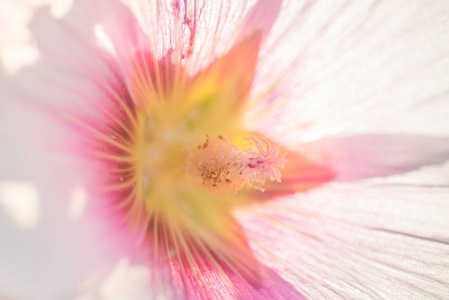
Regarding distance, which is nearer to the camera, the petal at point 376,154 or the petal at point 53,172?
the petal at point 53,172

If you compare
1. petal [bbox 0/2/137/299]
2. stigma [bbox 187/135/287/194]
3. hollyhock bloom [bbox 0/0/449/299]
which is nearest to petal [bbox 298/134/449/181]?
hollyhock bloom [bbox 0/0/449/299]

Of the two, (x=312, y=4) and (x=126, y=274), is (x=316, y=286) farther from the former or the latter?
(x=312, y=4)

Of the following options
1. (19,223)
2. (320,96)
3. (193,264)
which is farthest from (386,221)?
(19,223)

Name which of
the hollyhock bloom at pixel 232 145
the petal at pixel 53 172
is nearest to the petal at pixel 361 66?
the hollyhock bloom at pixel 232 145

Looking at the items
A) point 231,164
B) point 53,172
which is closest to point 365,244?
point 231,164

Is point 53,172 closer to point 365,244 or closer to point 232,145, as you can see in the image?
point 232,145

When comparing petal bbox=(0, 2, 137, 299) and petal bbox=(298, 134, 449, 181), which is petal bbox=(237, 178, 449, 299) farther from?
petal bbox=(0, 2, 137, 299)

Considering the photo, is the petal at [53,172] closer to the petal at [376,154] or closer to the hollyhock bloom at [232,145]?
the hollyhock bloom at [232,145]
